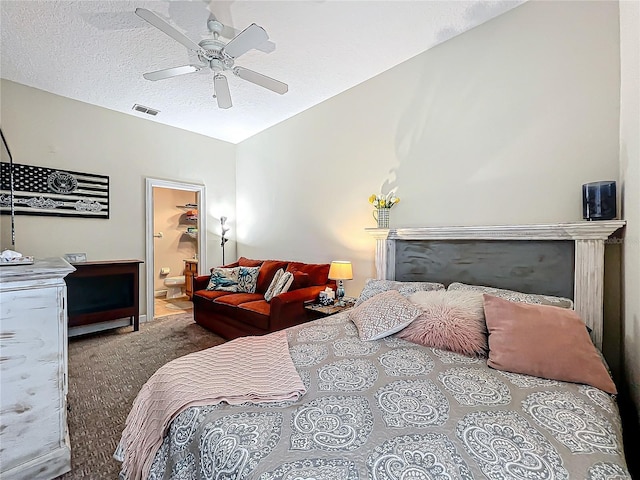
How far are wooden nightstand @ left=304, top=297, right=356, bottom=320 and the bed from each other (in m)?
1.33

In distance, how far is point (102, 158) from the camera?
4027mm

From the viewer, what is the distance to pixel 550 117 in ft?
7.10

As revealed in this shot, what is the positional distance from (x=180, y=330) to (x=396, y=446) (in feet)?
12.4

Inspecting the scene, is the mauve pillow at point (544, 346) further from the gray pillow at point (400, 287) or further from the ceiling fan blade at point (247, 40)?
the ceiling fan blade at point (247, 40)

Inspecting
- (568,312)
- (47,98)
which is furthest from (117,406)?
(47,98)

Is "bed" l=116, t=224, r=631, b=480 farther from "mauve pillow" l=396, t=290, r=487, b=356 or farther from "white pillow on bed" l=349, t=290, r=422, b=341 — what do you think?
"white pillow on bed" l=349, t=290, r=422, b=341

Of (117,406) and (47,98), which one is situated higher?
(47,98)

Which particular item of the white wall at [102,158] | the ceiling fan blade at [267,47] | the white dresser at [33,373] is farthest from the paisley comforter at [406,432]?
the white wall at [102,158]

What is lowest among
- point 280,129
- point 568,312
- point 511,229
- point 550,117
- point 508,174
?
point 568,312

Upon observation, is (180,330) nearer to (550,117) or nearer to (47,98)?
(47,98)

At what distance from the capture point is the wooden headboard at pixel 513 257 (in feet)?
6.23

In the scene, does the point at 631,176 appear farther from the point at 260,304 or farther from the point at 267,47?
the point at 260,304

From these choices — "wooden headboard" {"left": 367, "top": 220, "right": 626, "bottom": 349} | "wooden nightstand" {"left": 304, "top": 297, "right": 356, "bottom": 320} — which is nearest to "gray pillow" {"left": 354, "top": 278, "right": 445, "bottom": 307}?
"wooden headboard" {"left": 367, "top": 220, "right": 626, "bottom": 349}

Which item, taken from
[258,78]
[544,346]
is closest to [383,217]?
[258,78]
